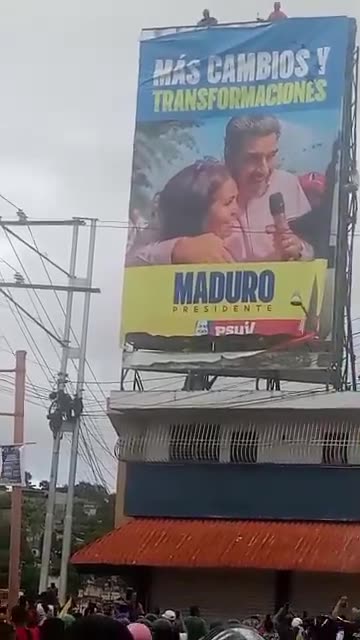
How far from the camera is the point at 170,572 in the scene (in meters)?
29.4

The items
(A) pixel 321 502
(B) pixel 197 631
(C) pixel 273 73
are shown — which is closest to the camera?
(B) pixel 197 631

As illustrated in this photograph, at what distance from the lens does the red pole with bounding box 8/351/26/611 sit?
76.8 feet

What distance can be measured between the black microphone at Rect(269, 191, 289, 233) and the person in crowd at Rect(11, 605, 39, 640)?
20389mm

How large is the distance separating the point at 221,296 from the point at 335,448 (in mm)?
4561

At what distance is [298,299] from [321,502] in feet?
15.5

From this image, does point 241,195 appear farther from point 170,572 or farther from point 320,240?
point 170,572

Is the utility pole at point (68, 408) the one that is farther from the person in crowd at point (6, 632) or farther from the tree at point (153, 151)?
the person in crowd at point (6, 632)

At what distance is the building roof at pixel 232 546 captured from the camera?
1057 inches

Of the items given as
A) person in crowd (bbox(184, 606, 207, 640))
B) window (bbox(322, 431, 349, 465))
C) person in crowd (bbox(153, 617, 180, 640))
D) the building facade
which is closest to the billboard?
the building facade

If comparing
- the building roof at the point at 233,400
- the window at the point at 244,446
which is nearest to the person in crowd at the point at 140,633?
the building roof at the point at 233,400

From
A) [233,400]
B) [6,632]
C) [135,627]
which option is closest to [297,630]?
[233,400]

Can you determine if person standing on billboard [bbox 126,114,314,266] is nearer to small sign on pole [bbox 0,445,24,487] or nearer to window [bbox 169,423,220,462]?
window [bbox 169,423,220,462]

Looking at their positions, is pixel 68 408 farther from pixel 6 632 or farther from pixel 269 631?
pixel 6 632

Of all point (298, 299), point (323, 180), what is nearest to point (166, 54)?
point (323, 180)
